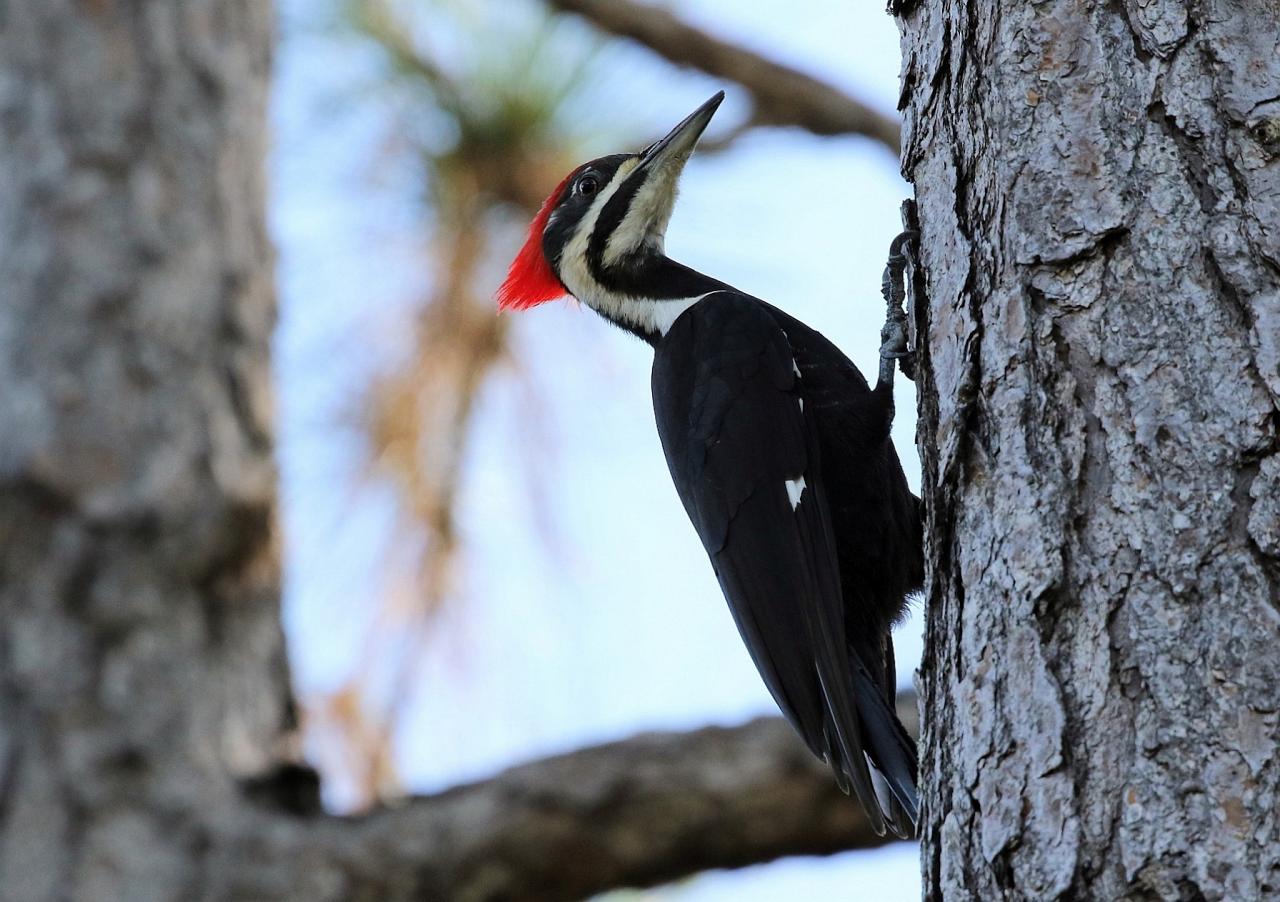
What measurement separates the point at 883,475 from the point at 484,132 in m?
2.14

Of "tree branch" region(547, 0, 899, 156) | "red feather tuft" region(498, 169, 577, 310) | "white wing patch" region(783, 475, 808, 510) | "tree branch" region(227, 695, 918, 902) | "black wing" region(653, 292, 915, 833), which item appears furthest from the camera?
"tree branch" region(547, 0, 899, 156)

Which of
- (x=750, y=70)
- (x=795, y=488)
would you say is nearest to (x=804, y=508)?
(x=795, y=488)

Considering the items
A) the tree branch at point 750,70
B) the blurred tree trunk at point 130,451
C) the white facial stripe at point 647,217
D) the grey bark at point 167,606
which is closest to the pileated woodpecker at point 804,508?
the white facial stripe at point 647,217

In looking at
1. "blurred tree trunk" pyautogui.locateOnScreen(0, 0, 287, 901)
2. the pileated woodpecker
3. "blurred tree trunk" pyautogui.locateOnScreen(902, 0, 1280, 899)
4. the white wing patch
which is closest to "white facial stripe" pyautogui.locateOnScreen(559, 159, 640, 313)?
the pileated woodpecker

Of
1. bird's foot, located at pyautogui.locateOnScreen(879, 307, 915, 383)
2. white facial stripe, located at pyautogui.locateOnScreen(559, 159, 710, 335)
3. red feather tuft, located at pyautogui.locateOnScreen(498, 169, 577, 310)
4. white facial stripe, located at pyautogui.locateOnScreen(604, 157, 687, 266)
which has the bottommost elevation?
red feather tuft, located at pyautogui.locateOnScreen(498, 169, 577, 310)

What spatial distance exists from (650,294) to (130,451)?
1.14m

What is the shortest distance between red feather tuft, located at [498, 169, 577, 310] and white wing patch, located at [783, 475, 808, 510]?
1.13 meters

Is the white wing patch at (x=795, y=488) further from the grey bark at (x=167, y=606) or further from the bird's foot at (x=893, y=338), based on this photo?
the grey bark at (x=167, y=606)

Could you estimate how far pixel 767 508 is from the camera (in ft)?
7.72

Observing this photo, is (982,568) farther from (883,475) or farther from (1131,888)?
(883,475)

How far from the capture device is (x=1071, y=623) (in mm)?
1422

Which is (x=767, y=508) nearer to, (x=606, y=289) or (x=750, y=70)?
(x=606, y=289)

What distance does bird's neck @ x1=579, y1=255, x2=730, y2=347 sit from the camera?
2930mm

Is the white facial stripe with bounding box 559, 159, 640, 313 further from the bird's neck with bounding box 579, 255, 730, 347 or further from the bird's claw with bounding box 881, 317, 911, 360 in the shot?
the bird's claw with bounding box 881, 317, 911, 360
